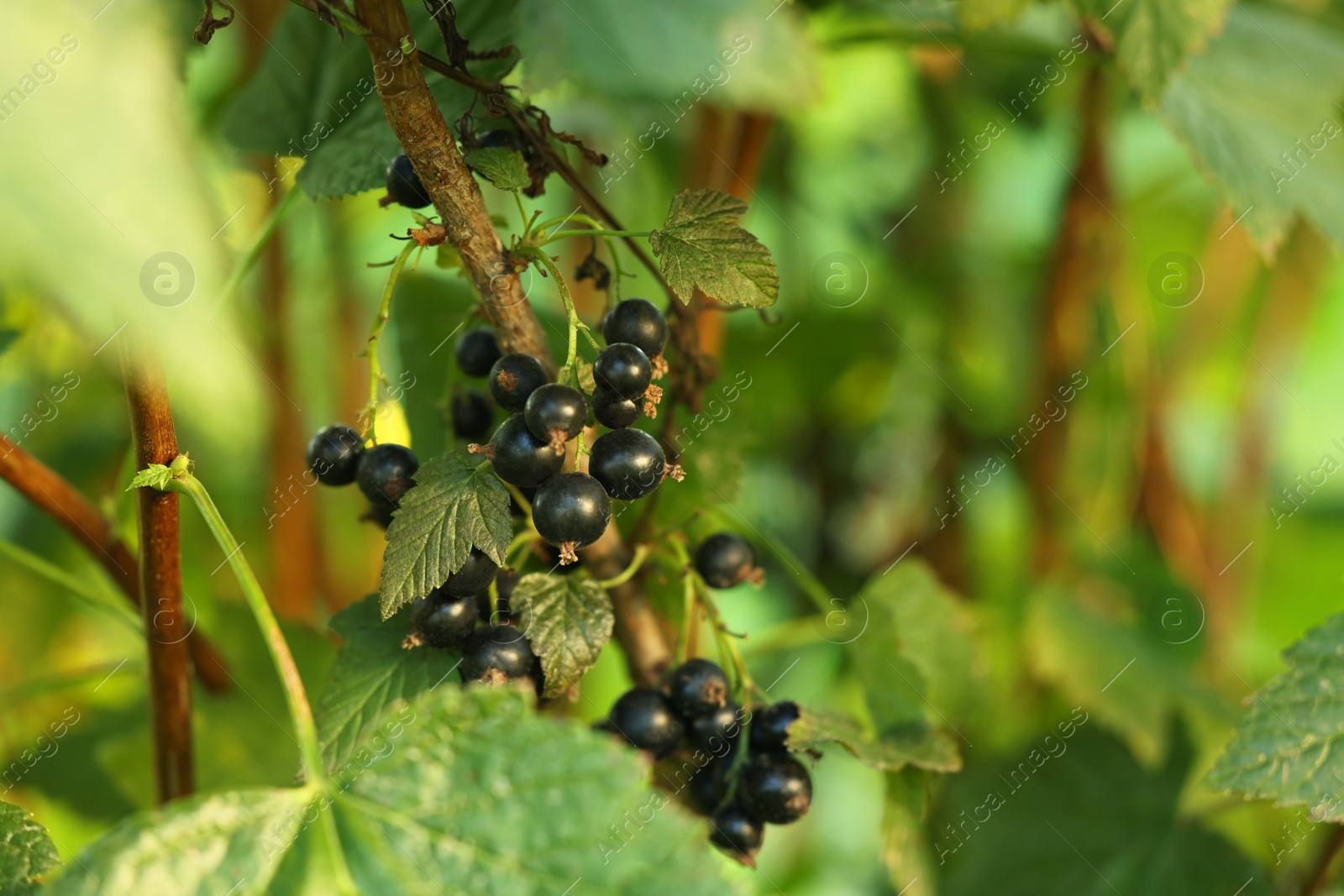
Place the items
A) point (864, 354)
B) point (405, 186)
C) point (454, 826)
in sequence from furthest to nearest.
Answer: point (864, 354), point (405, 186), point (454, 826)

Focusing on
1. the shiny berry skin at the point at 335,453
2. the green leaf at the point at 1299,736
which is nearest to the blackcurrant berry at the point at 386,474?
the shiny berry skin at the point at 335,453

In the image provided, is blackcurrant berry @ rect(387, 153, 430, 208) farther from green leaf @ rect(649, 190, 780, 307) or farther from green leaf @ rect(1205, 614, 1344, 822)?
green leaf @ rect(1205, 614, 1344, 822)

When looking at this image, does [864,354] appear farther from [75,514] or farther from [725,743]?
[75,514]

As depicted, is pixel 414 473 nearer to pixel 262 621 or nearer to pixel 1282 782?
pixel 262 621

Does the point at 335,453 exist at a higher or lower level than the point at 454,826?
higher

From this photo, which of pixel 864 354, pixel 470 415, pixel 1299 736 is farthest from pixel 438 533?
pixel 864 354

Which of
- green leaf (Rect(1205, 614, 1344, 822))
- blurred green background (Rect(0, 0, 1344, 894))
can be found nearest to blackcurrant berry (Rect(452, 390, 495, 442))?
blurred green background (Rect(0, 0, 1344, 894))

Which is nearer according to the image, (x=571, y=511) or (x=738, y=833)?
(x=571, y=511)
